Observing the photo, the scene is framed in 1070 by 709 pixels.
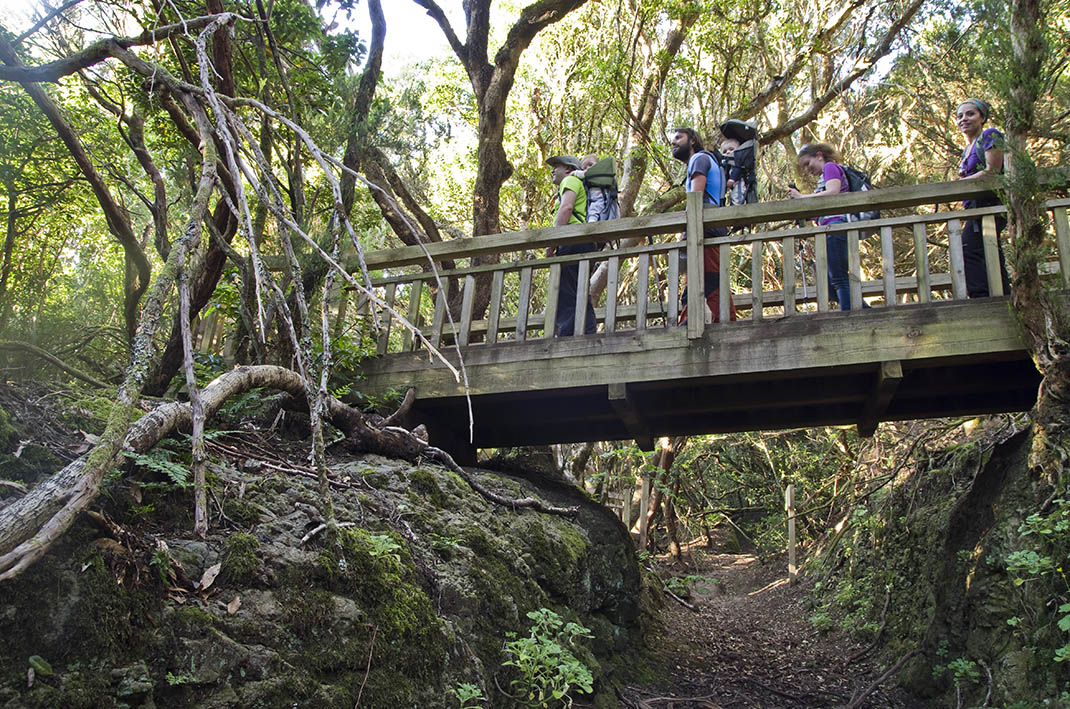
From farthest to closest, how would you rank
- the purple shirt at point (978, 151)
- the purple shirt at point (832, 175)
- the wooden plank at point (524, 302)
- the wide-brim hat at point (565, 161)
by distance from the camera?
1. the wide-brim hat at point (565, 161)
2. the purple shirt at point (832, 175)
3. the wooden plank at point (524, 302)
4. the purple shirt at point (978, 151)

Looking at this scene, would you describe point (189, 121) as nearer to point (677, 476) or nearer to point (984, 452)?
point (984, 452)

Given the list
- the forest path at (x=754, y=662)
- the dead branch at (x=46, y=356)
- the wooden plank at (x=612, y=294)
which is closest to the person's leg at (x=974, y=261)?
the wooden plank at (x=612, y=294)

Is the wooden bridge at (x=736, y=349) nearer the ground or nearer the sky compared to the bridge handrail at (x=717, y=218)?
nearer the ground

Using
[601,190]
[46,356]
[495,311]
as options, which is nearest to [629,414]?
[495,311]

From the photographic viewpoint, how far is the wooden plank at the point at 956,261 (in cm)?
541

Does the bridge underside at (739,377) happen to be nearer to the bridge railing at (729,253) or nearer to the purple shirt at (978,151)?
the bridge railing at (729,253)

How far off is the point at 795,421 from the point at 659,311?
1.81m

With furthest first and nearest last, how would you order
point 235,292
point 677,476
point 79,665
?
point 677,476
point 235,292
point 79,665

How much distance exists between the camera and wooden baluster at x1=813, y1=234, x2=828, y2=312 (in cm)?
555

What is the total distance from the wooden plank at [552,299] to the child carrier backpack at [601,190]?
948mm

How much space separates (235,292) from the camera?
20.4ft

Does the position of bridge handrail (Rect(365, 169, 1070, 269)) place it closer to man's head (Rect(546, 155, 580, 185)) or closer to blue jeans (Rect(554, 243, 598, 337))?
blue jeans (Rect(554, 243, 598, 337))

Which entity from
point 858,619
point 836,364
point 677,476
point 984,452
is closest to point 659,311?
point 836,364

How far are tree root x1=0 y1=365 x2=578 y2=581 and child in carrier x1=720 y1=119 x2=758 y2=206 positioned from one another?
3496mm
